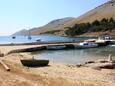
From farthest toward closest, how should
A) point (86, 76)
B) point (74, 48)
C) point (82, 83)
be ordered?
point (74, 48), point (86, 76), point (82, 83)

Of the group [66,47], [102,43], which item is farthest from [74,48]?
[102,43]

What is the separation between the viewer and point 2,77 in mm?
24938

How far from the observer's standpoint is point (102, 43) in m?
101

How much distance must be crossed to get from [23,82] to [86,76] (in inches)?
337

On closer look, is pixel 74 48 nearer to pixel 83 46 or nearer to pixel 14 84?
pixel 83 46

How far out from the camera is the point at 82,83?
24.6m

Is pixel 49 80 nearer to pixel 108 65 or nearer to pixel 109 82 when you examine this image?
pixel 109 82

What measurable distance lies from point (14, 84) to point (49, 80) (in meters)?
4.11

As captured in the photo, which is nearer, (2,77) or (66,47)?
(2,77)

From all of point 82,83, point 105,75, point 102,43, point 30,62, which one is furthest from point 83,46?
point 82,83

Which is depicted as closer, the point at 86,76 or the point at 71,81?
the point at 71,81

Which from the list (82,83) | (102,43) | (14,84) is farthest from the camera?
(102,43)

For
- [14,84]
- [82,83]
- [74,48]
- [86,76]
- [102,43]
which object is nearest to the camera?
[14,84]

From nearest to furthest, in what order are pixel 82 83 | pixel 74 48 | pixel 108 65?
pixel 82 83 → pixel 108 65 → pixel 74 48
